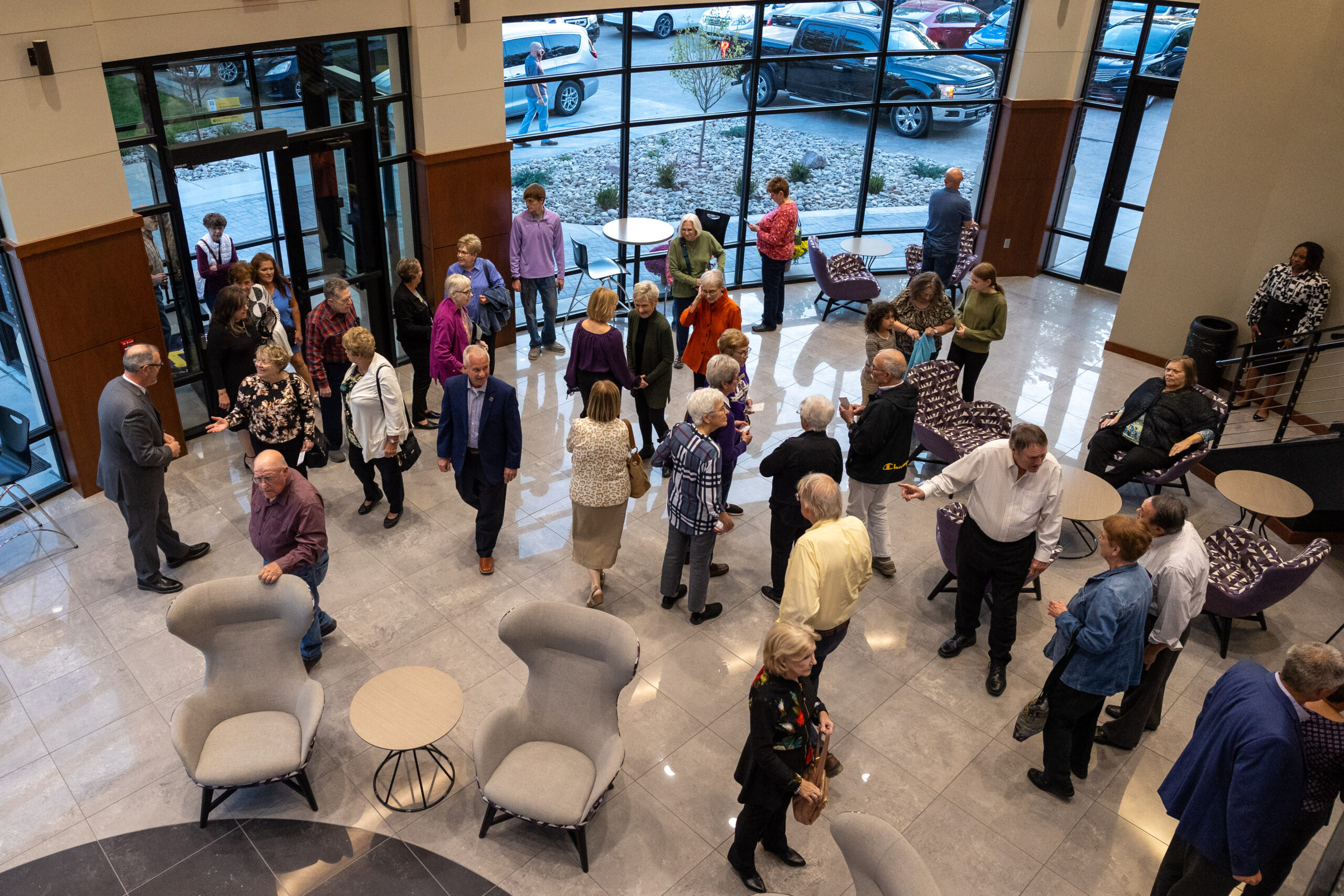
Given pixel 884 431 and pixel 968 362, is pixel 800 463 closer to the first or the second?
pixel 884 431

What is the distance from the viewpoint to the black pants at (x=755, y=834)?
4.43m

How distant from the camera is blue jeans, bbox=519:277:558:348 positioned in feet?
32.2

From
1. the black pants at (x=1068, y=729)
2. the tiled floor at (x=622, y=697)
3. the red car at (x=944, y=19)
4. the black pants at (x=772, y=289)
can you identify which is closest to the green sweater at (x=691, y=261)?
the black pants at (x=772, y=289)

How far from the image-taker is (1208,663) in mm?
6203

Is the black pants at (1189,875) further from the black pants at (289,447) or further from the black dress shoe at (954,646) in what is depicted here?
the black pants at (289,447)

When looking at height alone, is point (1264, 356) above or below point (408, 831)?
above

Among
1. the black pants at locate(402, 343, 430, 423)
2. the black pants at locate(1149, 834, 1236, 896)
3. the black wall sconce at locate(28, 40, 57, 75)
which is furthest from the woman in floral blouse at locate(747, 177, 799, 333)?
the black pants at locate(1149, 834, 1236, 896)

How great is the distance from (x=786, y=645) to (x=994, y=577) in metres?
2.29

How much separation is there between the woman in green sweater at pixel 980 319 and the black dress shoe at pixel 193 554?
5.90 m

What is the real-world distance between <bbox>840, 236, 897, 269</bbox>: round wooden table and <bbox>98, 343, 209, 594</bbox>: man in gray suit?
25.0ft

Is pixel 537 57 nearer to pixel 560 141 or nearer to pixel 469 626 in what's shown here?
pixel 560 141

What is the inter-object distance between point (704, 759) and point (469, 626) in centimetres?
178

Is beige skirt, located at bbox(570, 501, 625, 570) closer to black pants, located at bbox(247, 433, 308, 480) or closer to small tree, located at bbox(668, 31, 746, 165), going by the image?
black pants, located at bbox(247, 433, 308, 480)

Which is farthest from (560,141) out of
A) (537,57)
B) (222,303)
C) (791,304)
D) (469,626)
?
(469,626)
